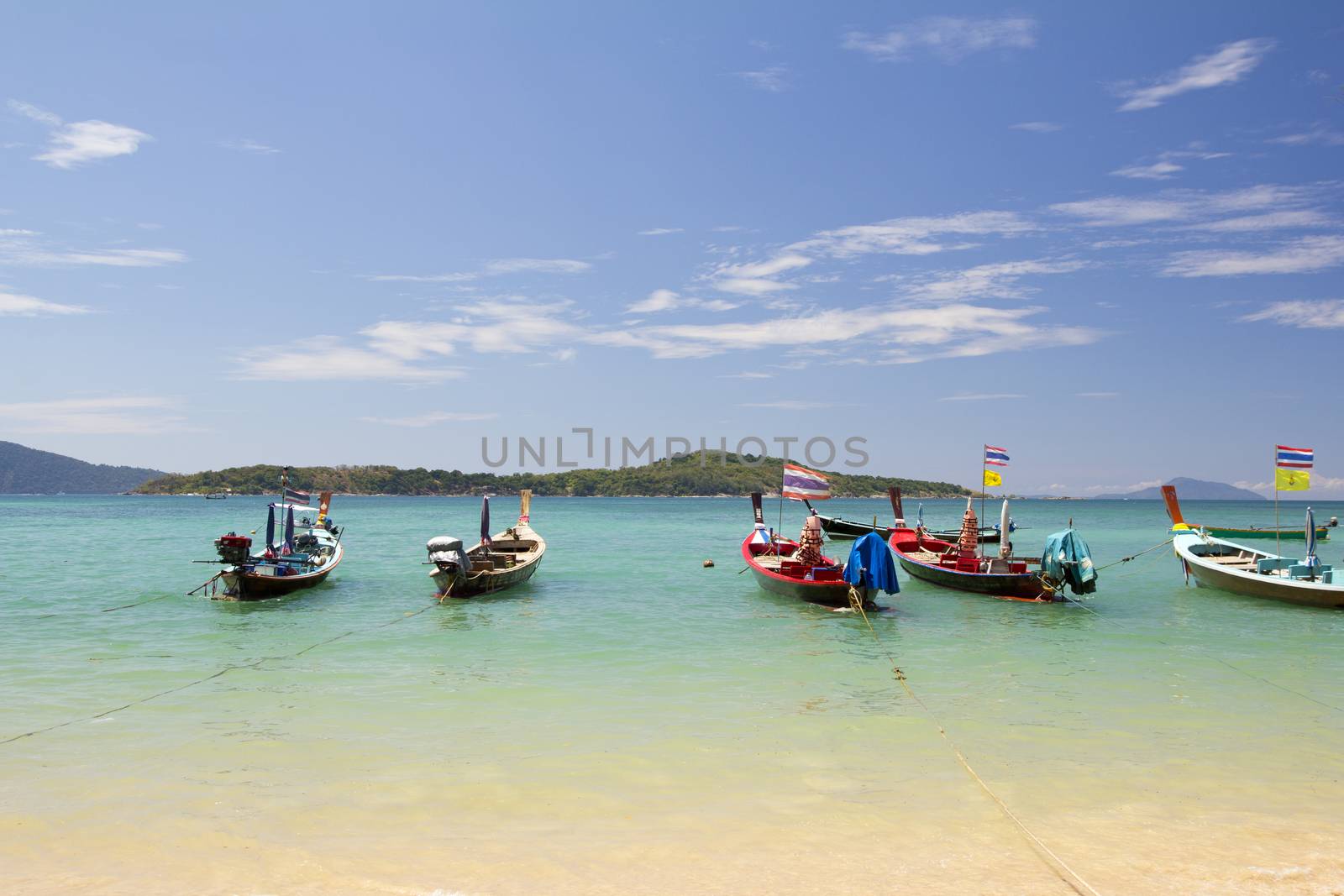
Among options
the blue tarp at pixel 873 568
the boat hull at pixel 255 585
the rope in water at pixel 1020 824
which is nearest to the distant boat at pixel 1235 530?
the blue tarp at pixel 873 568

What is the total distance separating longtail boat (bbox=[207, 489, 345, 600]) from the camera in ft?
79.1

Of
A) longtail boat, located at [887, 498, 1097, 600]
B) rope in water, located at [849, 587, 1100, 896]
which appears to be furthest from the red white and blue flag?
rope in water, located at [849, 587, 1100, 896]

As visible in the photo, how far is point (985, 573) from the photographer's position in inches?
998

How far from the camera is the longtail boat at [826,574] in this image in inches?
858

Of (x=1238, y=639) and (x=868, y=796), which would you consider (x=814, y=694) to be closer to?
(x=868, y=796)

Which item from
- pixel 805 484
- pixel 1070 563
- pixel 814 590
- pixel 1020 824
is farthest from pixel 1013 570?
pixel 1020 824

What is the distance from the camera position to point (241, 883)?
266 inches

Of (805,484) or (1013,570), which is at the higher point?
(805,484)

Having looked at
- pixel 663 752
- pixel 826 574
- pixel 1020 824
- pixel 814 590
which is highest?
pixel 826 574

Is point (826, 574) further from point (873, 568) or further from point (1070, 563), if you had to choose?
point (1070, 563)

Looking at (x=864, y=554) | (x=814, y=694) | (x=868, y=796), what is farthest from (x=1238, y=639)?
(x=868, y=796)

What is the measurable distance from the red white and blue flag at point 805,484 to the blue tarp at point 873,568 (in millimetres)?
2231

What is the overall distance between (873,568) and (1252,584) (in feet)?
40.5

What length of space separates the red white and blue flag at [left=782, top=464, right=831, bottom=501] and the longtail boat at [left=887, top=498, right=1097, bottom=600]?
5242 millimetres
